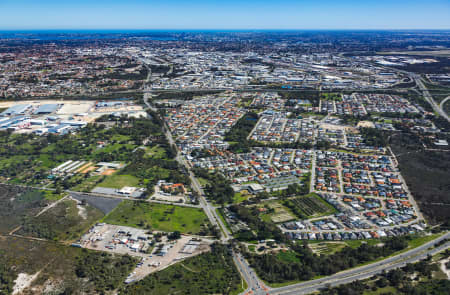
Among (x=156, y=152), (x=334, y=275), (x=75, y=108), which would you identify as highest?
(x=75, y=108)

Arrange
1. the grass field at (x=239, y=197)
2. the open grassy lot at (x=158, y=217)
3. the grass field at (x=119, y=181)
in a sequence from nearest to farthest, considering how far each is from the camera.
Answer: the open grassy lot at (x=158, y=217), the grass field at (x=239, y=197), the grass field at (x=119, y=181)

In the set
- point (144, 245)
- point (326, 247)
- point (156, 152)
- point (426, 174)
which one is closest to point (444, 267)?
point (326, 247)

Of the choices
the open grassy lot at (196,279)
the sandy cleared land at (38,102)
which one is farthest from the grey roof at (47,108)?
the open grassy lot at (196,279)

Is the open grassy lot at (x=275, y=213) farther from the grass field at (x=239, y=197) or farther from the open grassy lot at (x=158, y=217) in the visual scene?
the open grassy lot at (x=158, y=217)

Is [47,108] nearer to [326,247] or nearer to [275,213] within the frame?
[275,213]

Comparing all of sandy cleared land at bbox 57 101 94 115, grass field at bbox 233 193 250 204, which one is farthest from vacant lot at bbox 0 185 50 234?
sandy cleared land at bbox 57 101 94 115

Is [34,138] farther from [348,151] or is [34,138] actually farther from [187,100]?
[348,151]
